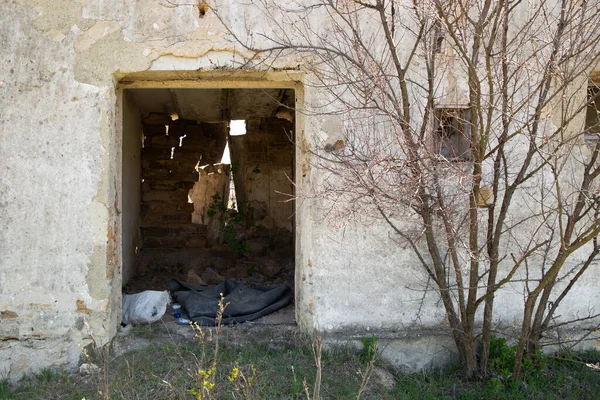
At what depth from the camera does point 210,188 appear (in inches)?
349

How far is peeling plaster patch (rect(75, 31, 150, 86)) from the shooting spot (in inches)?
162

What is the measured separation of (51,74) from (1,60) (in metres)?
0.39

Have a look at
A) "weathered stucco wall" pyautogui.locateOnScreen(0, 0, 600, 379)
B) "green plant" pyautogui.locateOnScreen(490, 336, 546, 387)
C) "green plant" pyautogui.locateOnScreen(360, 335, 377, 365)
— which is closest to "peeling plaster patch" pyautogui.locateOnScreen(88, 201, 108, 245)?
"weathered stucco wall" pyautogui.locateOnScreen(0, 0, 600, 379)

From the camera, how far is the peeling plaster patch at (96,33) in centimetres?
412

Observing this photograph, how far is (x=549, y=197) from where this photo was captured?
436 centimetres

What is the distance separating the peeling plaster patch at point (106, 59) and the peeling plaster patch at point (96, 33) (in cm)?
3

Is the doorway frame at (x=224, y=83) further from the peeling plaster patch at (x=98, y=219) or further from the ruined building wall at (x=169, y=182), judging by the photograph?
the ruined building wall at (x=169, y=182)

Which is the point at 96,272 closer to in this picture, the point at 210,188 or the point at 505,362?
the point at 505,362

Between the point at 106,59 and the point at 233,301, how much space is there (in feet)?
8.10

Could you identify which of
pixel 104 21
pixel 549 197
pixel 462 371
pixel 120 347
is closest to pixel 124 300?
pixel 120 347

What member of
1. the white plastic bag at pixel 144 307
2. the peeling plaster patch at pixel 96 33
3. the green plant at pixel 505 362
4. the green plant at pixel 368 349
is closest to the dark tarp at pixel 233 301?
the white plastic bag at pixel 144 307

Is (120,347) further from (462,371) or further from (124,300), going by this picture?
(462,371)

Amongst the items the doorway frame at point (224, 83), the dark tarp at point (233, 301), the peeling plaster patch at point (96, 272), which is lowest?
the dark tarp at point (233, 301)

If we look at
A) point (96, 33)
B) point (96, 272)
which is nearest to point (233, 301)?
point (96, 272)
